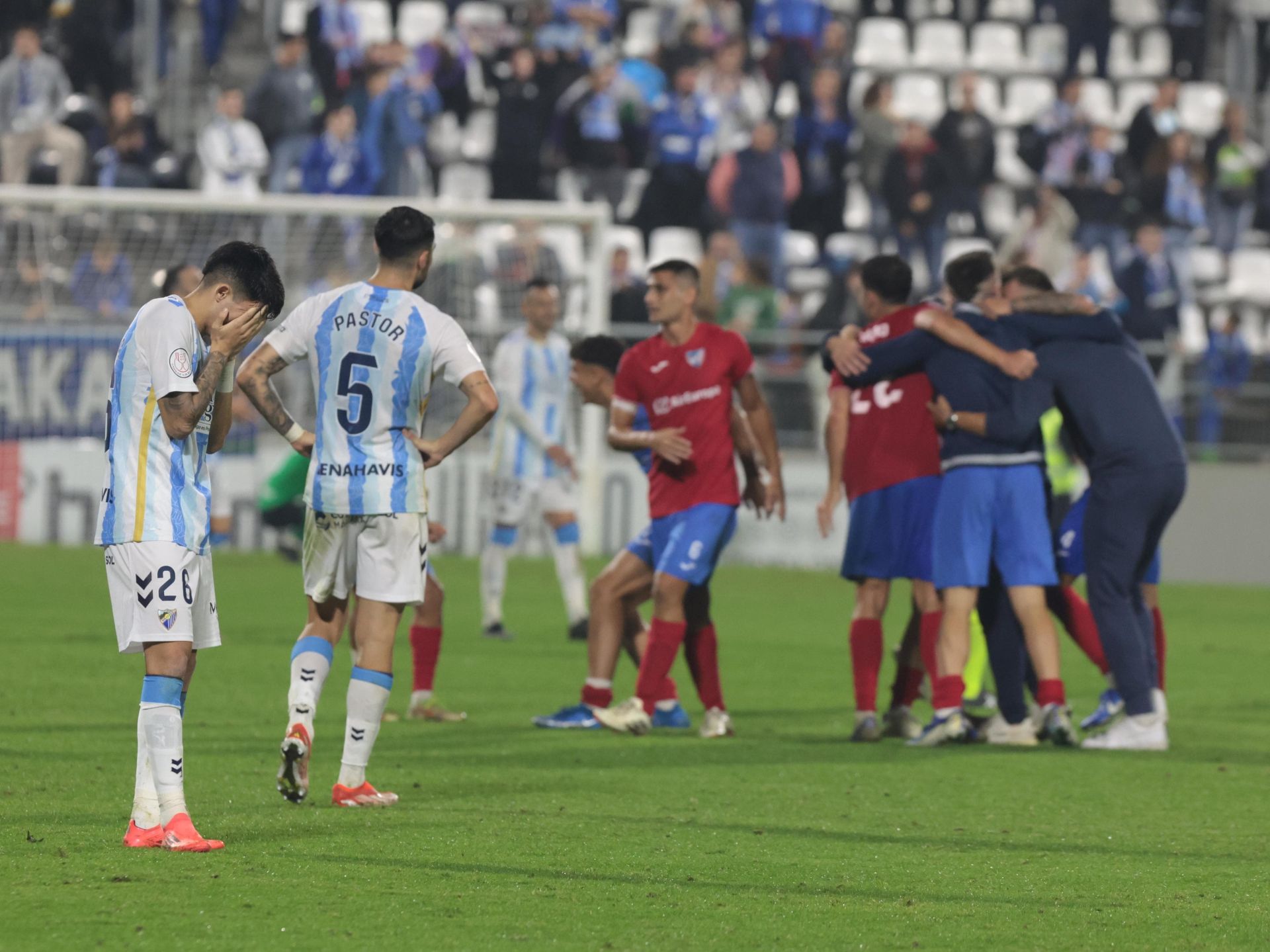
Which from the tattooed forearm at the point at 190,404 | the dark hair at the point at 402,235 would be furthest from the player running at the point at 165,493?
the dark hair at the point at 402,235

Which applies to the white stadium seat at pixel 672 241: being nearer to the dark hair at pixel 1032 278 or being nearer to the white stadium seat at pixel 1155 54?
the white stadium seat at pixel 1155 54

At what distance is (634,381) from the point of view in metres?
9.38

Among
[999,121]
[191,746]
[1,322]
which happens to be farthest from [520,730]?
[999,121]

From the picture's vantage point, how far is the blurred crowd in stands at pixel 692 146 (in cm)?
2138

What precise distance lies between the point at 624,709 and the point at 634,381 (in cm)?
149

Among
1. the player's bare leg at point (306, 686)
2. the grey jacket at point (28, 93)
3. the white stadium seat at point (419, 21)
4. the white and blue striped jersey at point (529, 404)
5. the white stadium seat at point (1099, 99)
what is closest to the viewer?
the player's bare leg at point (306, 686)

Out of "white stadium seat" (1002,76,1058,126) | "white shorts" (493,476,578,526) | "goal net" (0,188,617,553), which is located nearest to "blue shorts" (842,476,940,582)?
"white shorts" (493,476,578,526)

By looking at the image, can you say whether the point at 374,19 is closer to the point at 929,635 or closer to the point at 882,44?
the point at 882,44

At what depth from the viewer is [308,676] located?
6.95 metres

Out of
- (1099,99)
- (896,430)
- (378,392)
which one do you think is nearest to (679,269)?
(896,430)

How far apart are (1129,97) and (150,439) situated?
24105 mm

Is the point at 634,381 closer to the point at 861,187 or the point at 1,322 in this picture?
the point at 1,322

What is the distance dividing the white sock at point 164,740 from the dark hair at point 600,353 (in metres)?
4.53

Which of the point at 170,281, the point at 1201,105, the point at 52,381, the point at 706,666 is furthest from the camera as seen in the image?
the point at 1201,105
